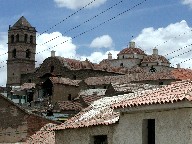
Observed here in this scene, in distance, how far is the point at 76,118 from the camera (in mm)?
21234

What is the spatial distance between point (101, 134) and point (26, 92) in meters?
63.5

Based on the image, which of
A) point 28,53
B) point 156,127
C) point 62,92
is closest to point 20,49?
point 28,53

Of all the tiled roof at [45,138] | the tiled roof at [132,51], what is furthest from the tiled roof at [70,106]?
the tiled roof at [132,51]

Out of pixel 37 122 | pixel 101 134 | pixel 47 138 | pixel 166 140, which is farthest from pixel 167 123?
pixel 37 122

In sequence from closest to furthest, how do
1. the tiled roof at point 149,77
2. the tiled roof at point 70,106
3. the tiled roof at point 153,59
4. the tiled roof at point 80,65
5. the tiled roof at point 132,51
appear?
the tiled roof at point 70,106 < the tiled roof at point 149,77 < the tiled roof at point 80,65 < the tiled roof at point 153,59 < the tiled roof at point 132,51

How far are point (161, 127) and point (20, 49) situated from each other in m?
93.1

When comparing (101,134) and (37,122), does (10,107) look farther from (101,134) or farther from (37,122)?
(101,134)

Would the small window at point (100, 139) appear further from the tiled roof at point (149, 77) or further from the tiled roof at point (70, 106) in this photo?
the tiled roof at point (149, 77)

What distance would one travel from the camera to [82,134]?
18.3 meters

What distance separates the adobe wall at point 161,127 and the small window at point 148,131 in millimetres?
90

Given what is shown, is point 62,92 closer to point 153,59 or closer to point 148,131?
point 153,59

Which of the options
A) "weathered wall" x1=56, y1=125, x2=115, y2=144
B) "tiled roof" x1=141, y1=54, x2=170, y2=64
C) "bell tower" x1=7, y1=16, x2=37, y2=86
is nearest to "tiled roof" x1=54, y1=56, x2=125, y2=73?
"tiled roof" x1=141, y1=54, x2=170, y2=64

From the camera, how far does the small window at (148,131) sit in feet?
48.3

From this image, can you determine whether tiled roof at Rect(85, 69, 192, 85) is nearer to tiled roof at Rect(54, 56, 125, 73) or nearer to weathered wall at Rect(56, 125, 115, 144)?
tiled roof at Rect(54, 56, 125, 73)
